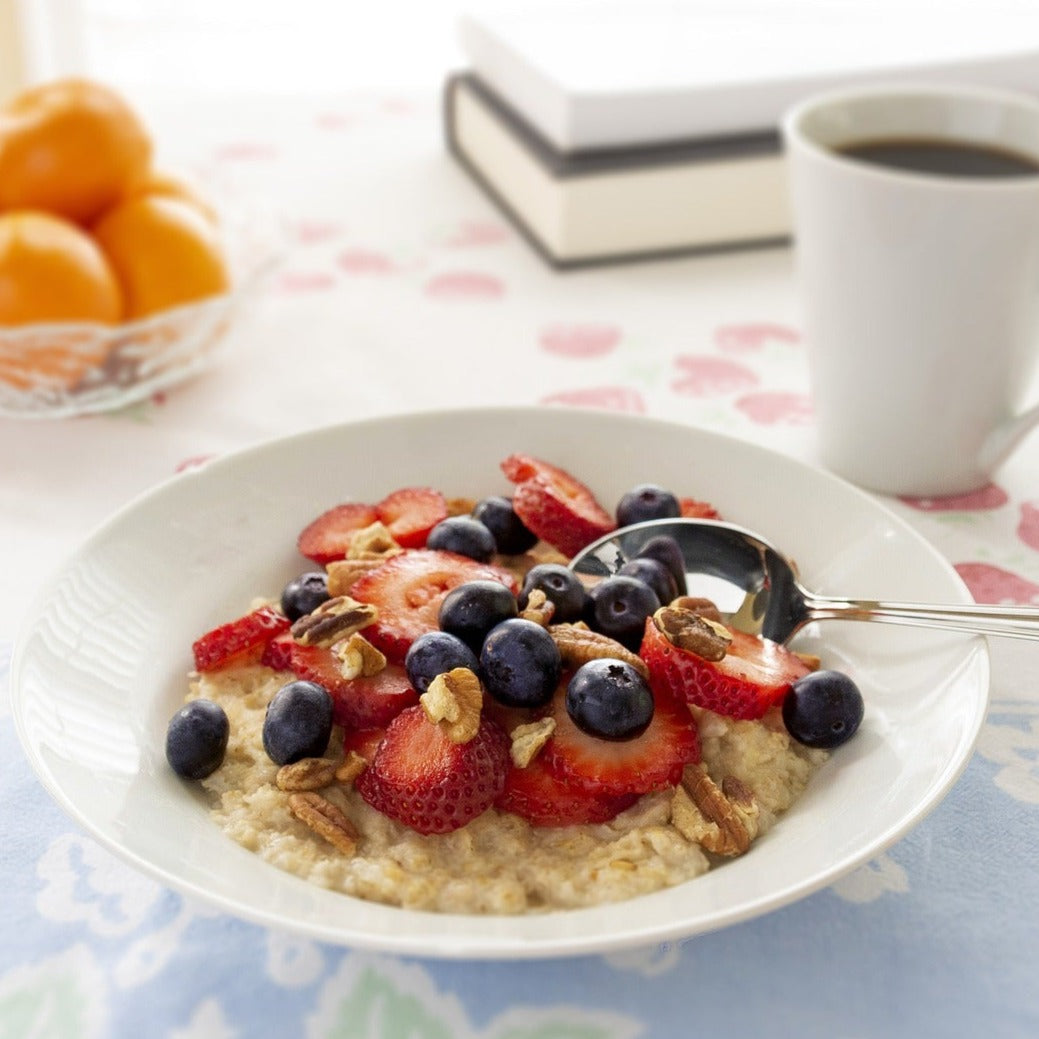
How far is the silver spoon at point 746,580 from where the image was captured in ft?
3.23

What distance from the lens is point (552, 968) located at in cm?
80

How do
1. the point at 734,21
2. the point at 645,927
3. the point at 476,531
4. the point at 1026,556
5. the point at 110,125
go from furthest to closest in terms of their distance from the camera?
the point at 734,21
the point at 110,125
the point at 1026,556
the point at 476,531
the point at 645,927

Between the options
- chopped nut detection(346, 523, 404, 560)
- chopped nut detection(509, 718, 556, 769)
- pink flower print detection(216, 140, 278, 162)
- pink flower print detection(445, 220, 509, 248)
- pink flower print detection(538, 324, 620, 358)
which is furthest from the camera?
pink flower print detection(216, 140, 278, 162)

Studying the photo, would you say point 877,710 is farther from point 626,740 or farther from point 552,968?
point 552,968

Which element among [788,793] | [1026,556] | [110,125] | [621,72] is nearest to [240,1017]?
[788,793]

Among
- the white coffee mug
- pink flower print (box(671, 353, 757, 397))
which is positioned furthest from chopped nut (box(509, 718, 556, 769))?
pink flower print (box(671, 353, 757, 397))

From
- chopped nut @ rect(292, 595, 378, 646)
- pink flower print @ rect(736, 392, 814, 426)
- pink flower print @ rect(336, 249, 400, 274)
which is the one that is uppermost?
chopped nut @ rect(292, 595, 378, 646)

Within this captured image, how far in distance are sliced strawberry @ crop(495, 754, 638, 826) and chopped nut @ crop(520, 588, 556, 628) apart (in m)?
0.13

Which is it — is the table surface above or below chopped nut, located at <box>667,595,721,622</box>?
below

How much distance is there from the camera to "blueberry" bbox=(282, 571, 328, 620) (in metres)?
1.04

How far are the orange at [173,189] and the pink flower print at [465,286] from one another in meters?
0.32

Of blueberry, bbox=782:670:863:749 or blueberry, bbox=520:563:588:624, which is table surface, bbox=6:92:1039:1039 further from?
blueberry, bbox=520:563:588:624

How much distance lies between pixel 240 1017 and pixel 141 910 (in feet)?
0.40

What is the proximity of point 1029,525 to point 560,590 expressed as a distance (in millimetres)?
596
